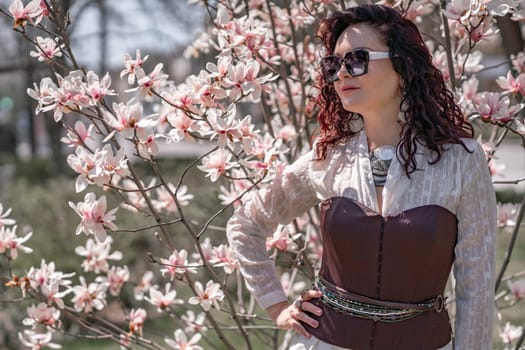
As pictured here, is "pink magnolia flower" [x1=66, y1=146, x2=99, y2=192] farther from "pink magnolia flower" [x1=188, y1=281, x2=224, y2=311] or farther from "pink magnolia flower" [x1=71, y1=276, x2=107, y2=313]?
"pink magnolia flower" [x1=71, y1=276, x2=107, y2=313]

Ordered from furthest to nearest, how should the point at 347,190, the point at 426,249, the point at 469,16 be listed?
the point at 469,16 → the point at 347,190 → the point at 426,249

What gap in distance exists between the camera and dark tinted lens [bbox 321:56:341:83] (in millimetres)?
1826

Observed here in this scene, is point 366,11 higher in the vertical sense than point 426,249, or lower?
higher

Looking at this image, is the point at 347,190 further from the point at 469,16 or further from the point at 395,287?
the point at 469,16


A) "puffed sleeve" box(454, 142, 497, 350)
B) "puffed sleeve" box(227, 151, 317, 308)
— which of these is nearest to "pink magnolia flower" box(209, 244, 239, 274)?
"puffed sleeve" box(227, 151, 317, 308)

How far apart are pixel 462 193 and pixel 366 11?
19.6 inches

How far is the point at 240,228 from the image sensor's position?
6.69 feet

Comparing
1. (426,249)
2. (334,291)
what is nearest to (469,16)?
(426,249)

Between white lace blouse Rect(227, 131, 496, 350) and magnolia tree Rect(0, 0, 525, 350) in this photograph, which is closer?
white lace blouse Rect(227, 131, 496, 350)

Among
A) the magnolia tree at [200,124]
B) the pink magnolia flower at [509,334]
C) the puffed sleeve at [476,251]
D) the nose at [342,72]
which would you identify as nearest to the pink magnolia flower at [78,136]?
the magnolia tree at [200,124]

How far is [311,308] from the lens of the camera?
1827mm

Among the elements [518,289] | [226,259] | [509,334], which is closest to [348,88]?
[226,259]

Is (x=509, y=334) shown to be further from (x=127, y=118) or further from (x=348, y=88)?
(x=127, y=118)

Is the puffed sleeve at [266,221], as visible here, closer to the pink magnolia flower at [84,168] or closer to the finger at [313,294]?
the finger at [313,294]
